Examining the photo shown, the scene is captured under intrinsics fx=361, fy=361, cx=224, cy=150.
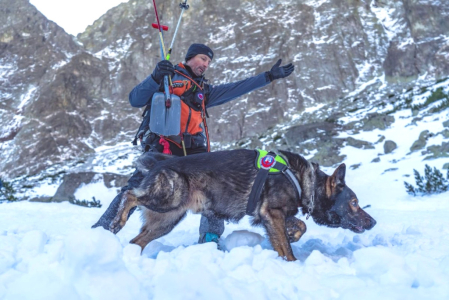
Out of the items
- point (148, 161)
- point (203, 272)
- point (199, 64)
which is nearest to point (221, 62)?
point (199, 64)

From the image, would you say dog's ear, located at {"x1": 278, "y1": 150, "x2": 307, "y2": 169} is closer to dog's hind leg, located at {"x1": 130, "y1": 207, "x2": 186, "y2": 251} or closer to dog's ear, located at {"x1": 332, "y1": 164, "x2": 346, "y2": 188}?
dog's ear, located at {"x1": 332, "y1": 164, "x2": 346, "y2": 188}

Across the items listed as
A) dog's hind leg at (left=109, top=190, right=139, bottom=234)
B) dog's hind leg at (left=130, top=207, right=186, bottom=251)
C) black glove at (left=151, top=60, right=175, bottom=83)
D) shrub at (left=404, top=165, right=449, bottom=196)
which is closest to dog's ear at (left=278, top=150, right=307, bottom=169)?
dog's hind leg at (left=130, top=207, right=186, bottom=251)

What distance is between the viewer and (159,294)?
166 cm

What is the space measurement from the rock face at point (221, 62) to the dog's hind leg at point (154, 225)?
127ft

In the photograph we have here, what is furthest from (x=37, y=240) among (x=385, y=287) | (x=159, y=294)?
(x=385, y=287)

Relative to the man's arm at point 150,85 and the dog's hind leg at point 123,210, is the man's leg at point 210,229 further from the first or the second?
the man's arm at point 150,85

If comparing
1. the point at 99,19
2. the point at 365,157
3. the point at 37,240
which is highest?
the point at 99,19

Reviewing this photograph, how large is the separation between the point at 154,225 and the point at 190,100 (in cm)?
159

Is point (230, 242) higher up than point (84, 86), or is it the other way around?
point (84, 86)

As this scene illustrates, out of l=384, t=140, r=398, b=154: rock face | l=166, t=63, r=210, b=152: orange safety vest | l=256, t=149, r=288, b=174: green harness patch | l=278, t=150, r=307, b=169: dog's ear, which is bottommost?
l=384, t=140, r=398, b=154: rock face

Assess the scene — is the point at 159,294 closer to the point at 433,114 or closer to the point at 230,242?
the point at 230,242

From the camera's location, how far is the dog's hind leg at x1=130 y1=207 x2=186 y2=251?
3.96 meters

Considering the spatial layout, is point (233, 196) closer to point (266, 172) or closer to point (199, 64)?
point (266, 172)

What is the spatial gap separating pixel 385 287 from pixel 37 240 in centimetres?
212
